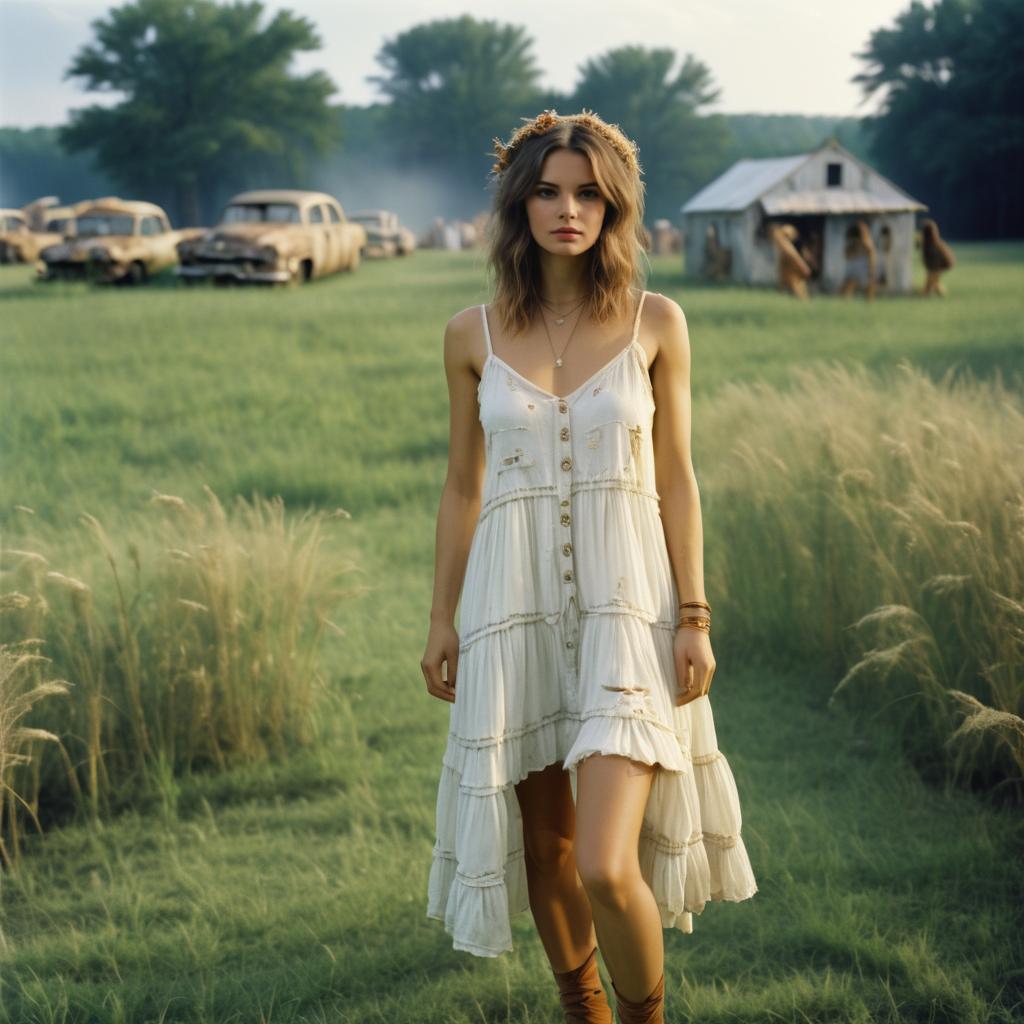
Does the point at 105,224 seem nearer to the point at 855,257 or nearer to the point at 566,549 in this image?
the point at 855,257

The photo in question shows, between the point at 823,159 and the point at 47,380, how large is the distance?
50.7 feet

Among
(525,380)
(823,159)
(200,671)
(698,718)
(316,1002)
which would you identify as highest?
(823,159)

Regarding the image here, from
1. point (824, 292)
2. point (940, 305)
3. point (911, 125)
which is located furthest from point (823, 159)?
point (911, 125)

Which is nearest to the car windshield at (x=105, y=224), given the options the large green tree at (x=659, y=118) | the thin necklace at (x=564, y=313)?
the thin necklace at (x=564, y=313)

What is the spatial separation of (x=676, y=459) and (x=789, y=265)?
1889 cm

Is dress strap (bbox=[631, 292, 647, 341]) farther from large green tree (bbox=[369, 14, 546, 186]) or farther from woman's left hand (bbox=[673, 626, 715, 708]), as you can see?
large green tree (bbox=[369, 14, 546, 186])

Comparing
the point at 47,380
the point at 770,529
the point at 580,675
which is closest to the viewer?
the point at 580,675

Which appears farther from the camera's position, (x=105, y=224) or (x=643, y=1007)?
(x=105, y=224)

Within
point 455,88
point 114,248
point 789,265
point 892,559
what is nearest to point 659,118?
point 455,88

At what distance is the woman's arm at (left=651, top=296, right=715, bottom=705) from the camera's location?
8.79 feet

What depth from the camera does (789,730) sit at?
17.1 ft

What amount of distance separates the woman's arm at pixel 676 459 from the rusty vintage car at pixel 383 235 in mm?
28239

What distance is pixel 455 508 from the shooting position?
287 centimetres

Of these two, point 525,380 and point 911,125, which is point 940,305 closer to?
point 911,125
